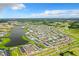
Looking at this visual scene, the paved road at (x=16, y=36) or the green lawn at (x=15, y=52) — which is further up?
the paved road at (x=16, y=36)

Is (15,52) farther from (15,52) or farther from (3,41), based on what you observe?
(3,41)

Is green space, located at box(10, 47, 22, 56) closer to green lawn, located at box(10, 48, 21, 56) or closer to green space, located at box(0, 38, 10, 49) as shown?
green lawn, located at box(10, 48, 21, 56)

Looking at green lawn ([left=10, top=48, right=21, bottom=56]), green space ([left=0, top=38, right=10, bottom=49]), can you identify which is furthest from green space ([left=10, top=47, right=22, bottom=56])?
green space ([left=0, top=38, right=10, bottom=49])

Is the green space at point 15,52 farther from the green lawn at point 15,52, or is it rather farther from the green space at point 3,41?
the green space at point 3,41

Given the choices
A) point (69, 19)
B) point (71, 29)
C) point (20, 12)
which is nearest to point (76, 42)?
point (71, 29)

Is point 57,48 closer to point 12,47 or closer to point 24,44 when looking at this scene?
point 24,44

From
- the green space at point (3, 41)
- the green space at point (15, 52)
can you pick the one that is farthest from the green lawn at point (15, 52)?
the green space at point (3, 41)

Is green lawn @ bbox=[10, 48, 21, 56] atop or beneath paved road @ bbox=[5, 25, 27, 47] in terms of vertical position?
beneath

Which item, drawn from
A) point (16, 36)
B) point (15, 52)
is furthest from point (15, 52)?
point (16, 36)

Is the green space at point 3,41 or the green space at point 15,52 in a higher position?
the green space at point 3,41
